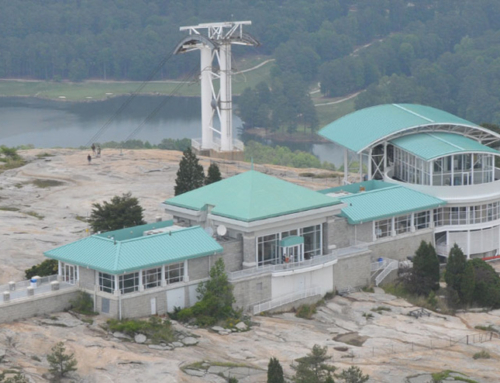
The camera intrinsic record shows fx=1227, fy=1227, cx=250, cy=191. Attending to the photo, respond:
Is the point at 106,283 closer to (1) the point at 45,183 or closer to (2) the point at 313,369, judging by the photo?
(2) the point at 313,369

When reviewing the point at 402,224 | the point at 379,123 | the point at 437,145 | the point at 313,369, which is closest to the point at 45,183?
the point at 379,123

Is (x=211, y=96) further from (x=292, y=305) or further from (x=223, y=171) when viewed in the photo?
(x=292, y=305)

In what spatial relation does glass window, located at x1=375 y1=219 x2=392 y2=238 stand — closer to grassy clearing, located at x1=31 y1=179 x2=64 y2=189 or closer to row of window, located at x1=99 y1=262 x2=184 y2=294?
row of window, located at x1=99 y1=262 x2=184 y2=294

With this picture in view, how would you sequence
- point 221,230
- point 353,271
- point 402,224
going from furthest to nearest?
point 402,224
point 353,271
point 221,230

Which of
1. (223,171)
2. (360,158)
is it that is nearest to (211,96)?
(223,171)

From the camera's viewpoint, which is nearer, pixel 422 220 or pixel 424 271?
pixel 424 271

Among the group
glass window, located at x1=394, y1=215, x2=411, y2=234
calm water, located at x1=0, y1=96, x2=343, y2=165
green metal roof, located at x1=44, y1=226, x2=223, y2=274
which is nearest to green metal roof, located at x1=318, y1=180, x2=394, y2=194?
glass window, located at x1=394, y1=215, x2=411, y2=234

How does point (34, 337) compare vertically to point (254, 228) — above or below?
below

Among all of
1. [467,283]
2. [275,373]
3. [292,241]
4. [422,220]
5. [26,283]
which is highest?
[422,220]
